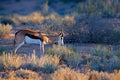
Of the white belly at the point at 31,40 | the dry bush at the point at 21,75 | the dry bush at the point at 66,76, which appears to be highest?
the white belly at the point at 31,40

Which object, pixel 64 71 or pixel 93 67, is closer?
pixel 64 71

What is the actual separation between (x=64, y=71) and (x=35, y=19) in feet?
69.9

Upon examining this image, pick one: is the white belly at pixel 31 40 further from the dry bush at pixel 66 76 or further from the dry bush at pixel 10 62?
the dry bush at pixel 66 76

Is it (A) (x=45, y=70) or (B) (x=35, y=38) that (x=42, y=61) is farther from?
(B) (x=35, y=38)

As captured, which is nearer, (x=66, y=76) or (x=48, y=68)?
(x=66, y=76)

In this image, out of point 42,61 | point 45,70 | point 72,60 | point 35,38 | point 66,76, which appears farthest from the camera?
point 35,38

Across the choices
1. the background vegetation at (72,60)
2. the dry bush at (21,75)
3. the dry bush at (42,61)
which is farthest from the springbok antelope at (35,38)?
the dry bush at (21,75)

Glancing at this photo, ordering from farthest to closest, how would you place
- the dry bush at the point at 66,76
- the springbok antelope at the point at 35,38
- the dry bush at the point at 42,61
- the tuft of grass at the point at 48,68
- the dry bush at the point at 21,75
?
the springbok antelope at the point at 35,38
the dry bush at the point at 42,61
the tuft of grass at the point at 48,68
the dry bush at the point at 21,75
the dry bush at the point at 66,76

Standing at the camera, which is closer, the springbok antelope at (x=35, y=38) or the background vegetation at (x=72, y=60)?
the background vegetation at (x=72, y=60)

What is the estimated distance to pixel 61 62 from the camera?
56.9 feet

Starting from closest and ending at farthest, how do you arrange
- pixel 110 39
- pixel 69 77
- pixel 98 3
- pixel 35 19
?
pixel 69 77, pixel 110 39, pixel 35 19, pixel 98 3

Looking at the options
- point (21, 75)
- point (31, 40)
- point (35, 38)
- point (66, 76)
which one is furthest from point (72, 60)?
point (66, 76)

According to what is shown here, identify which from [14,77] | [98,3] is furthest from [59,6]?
[14,77]

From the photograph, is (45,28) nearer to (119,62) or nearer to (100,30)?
(100,30)
